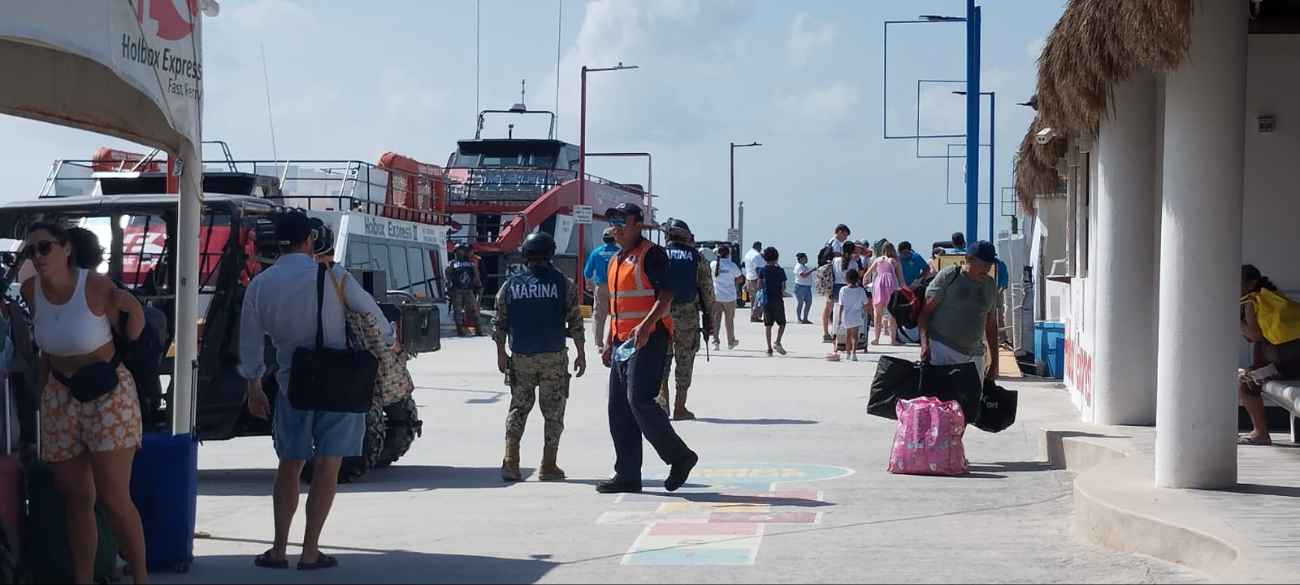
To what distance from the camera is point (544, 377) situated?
33.8 ft

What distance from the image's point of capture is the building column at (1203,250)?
7.74 meters

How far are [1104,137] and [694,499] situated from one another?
445 centimetres

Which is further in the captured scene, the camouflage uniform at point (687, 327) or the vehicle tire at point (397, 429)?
the camouflage uniform at point (687, 327)

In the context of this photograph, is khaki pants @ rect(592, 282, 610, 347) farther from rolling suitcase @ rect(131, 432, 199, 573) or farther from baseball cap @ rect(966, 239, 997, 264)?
rolling suitcase @ rect(131, 432, 199, 573)

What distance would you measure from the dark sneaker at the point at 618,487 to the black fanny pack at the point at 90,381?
13.1 ft

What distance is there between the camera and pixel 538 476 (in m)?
10.6

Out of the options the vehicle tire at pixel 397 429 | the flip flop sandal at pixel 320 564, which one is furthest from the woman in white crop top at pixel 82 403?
the vehicle tire at pixel 397 429

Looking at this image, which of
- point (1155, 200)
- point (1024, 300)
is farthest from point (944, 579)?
point (1024, 300)

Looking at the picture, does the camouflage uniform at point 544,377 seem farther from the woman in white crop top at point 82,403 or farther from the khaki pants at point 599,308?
the khaki pants at point 599,308

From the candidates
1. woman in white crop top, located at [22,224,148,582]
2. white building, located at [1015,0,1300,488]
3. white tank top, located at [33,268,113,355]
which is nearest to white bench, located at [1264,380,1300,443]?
white building, located at [1015,0,1300,488]

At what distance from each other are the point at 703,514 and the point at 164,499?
3050 mm

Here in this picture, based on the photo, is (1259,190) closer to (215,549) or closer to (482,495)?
(482,495)

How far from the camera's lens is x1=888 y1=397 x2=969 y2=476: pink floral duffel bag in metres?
10.3

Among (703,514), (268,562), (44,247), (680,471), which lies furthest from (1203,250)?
(44,247)
